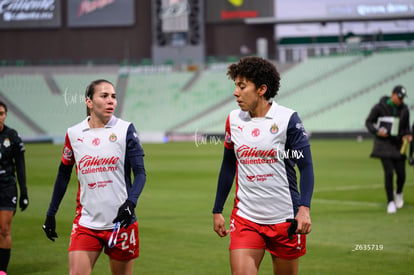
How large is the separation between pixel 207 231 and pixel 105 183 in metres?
7.15

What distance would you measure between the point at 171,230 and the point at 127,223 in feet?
23.9

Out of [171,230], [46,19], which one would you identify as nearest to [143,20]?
[46,19]

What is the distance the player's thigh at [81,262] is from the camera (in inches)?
247

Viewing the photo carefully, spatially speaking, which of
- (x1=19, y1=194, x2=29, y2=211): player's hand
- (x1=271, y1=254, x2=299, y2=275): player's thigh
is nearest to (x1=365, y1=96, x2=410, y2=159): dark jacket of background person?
(x1=19, y1=194, x2=29, y2=211): player's hand

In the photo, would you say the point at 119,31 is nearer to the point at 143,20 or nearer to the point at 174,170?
the point at 143,20

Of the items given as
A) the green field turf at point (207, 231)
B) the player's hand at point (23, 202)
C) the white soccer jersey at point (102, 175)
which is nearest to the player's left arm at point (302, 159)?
the white soccer jersey at point (102, 175)

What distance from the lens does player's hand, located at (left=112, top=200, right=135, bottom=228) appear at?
6.29 meters

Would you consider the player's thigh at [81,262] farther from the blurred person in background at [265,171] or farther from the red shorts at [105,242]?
the blurred person in background at [265,171]

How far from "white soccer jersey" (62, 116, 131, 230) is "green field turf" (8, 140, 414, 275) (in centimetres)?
348

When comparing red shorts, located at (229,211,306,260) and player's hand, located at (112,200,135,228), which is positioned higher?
player's hand, located at (112,200,135,228)

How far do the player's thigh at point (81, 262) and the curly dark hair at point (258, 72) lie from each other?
1.91 metres

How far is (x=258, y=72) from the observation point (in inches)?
251

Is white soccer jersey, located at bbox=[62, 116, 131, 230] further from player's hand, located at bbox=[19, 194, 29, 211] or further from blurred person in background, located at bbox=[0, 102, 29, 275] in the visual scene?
player's hand, located at bbox=[19, 194, 29, 211]

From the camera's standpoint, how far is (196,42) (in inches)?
2768
